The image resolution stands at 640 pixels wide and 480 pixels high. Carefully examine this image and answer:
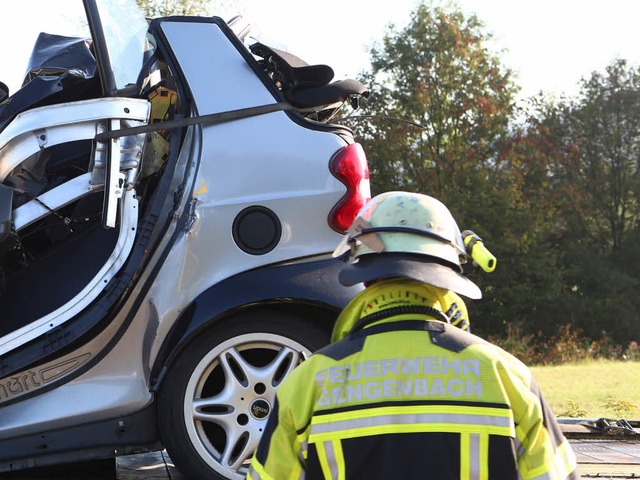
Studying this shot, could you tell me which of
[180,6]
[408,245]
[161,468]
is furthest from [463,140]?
[408,245]

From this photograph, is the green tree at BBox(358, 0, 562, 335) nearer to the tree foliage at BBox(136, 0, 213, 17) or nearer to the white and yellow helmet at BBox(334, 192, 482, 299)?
the tree foliage at BBox(136, 0, 213, 17)

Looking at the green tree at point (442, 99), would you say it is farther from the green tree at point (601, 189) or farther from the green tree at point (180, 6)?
the green tree at point (180, 6)

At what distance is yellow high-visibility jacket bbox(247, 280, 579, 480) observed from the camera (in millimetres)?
1679

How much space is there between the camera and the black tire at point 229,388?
3.64 metres

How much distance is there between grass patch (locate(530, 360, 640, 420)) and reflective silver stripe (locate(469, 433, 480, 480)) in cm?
490

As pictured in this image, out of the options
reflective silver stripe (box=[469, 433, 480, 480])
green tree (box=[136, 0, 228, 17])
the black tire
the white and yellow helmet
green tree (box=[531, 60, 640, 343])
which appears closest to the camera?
reflective silver stripe (box=[469, 433, 480, 480])

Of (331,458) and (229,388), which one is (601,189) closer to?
(229,388)

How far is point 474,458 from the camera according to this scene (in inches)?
66.1

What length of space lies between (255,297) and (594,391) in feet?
20.7

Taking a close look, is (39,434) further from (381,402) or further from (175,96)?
(381,402)

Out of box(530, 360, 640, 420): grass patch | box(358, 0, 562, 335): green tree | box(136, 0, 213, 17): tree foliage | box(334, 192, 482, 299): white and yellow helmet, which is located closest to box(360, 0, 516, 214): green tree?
box(358, 0, 562, 335): green tree

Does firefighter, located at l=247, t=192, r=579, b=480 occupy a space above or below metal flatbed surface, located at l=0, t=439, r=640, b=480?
above

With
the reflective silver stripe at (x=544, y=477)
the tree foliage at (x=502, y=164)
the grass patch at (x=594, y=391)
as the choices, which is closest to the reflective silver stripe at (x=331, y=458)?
the reflective silver stripe at (x=544, y=477)

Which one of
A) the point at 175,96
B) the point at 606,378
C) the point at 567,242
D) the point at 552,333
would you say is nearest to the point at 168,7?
the point at 606,378
